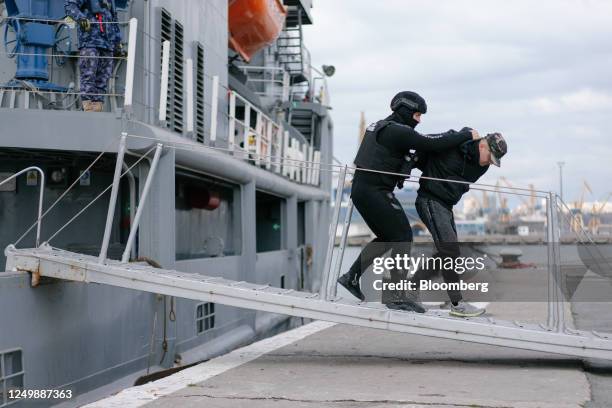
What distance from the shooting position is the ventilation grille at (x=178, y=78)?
33.3 feet

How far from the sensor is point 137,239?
9.05 meters

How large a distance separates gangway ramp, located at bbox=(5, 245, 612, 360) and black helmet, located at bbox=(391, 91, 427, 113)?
4.57 ft

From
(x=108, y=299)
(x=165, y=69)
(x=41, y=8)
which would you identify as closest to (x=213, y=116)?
(x=165, y=69)

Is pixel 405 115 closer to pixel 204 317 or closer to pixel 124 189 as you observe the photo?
pixel 124 189

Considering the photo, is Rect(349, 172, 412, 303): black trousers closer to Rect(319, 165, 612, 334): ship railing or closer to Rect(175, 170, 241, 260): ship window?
Rect(319, 165, 612, 334): ship railing

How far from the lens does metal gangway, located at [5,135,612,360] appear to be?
19.4 ft

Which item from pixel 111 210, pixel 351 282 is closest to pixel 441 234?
pixel 351 282

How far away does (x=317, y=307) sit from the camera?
614cm

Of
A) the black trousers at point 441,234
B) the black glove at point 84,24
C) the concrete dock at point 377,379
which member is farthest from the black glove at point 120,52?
the black trousers at point 441,234

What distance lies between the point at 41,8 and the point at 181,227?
372 cm

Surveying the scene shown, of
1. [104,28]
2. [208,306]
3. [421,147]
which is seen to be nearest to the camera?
[421,147]

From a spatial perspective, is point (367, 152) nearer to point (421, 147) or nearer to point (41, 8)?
point (421, 147)

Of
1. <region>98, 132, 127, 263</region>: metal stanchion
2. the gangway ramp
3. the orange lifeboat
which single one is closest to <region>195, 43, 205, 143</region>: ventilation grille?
the orange lifeboat

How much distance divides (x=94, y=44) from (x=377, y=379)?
4528mm
